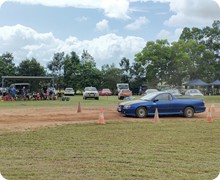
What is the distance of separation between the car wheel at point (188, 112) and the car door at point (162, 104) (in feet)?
2.59

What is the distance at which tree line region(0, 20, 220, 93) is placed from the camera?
58.4 meters

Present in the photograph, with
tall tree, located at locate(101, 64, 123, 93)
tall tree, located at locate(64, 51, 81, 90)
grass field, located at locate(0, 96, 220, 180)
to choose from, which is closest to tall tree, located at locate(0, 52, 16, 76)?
tall tree, located at locate(64, 51, 81, 90)

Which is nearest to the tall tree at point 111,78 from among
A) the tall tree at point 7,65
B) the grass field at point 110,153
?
the tall tree at point 7,65

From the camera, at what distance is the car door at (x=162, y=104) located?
647 inches

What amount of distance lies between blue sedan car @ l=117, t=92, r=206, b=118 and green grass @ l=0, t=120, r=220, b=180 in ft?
13.9

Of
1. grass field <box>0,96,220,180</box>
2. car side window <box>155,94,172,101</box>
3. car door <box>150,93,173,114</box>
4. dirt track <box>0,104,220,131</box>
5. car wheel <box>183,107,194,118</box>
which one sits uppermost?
car side window <box>155,94,172,101</box>

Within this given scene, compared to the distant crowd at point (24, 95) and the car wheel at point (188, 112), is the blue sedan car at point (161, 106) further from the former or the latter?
the distant crowd at point (24, 95)

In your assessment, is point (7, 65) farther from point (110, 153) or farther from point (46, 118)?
point (110, 153)

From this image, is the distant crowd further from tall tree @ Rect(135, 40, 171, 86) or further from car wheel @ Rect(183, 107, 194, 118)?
tall tree @ Rect(135, 40, 171, 86)

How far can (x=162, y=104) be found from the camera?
16500mm

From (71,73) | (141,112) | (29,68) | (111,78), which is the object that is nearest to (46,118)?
(141,112)

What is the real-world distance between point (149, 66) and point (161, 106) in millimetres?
43946

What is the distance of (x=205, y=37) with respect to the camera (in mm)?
59312

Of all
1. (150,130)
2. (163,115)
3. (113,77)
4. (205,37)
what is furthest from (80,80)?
(150,130)
